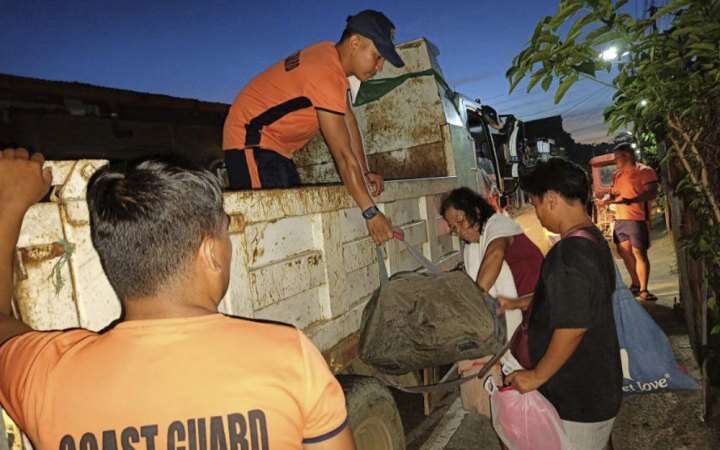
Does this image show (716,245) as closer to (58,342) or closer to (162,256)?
(162,256)

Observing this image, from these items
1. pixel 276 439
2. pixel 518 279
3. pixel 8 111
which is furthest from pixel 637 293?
pixel 8 111

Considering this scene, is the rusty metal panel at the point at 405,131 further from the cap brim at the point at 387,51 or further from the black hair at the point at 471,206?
the cap brim at the point at 387,51

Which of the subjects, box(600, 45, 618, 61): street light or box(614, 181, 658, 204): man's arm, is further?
box(614, 181, 658, 204): man's arm


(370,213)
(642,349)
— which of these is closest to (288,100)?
(370,213)

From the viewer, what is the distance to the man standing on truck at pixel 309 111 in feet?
7.82

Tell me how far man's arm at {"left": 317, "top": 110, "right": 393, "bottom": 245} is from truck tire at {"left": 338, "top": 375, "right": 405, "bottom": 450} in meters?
0.71

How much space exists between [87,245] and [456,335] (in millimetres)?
1511

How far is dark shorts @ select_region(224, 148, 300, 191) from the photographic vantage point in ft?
8.71

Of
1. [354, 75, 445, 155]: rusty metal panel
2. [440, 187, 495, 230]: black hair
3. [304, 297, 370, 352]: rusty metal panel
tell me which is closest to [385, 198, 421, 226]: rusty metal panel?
[440, 187, 495, 230]: black hair

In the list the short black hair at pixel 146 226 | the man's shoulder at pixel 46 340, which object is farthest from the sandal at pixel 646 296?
the man's shoulder at pixel 46 340

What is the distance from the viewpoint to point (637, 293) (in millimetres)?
5863

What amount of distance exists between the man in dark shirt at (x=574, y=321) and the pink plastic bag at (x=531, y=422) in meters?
0.05

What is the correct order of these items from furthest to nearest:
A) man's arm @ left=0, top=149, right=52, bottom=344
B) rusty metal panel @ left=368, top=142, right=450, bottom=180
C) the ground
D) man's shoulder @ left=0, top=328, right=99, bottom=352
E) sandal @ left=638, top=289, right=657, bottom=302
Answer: sandal @ left=638, top=289, right=657, bottom=302 < rusty metal panel @ left=368, top=142, right=450, bottom=180 < the ground < man's arm @ left=0, top=149, right=52, bottom=344 < man's shoulder @ left=0, top=328, right=99, bottom=352

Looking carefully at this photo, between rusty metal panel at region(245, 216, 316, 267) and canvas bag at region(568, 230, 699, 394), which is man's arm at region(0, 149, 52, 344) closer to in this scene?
rusty metal panel at region(245, 216, 316, 267)
